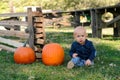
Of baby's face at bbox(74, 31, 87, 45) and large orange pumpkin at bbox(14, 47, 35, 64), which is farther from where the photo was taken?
large orange pumpkin at bbox(14, 47, 35, 64)

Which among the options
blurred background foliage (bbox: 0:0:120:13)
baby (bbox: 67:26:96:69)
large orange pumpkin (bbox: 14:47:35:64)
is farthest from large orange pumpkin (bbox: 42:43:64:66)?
blurred background foliage (bbox: 0:0:120:13)

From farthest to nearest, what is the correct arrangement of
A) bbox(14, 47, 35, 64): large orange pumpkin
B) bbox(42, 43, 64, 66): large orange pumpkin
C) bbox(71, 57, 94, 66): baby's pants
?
bbox(14, 47, 35, 64): large orange pumpkin → bbox(42, 43, 64, 66): large orange pumpkin → bbox(71, 57, 94, 66): baby's pants

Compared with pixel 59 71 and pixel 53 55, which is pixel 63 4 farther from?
pixel 59 71

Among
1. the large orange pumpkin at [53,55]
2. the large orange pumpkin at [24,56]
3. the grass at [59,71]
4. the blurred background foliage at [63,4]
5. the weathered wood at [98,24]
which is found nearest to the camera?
the grass at [59,71]

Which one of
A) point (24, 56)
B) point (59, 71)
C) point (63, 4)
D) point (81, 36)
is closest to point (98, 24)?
point (24, 56)

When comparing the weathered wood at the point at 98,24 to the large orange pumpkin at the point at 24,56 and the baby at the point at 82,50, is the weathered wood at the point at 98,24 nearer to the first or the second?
the large orange pumpkin at the point at 24,56

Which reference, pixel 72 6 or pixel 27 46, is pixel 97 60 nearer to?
pixel 27 46

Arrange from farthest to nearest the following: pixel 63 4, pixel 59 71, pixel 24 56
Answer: pixel 63 4
pixel 24 56
pixel 59 71

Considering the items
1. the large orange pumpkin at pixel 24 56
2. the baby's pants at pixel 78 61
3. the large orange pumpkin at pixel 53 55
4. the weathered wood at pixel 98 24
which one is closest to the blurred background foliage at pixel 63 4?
the weathered wood at pixel 98 24

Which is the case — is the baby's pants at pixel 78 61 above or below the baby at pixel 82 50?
below

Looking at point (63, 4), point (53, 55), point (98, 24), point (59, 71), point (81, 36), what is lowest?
→ point (63, 4)

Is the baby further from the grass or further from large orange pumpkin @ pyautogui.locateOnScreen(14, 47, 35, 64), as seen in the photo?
large orange pumpkin @ pyautogui.locateOnScreen(14, 47, 35, 64)

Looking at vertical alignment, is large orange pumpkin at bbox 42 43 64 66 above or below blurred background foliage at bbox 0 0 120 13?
above

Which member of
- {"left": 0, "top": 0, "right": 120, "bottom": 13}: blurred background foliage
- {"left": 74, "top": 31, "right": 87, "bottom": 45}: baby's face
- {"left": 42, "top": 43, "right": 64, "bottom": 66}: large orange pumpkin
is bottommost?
{"left": 0, "top": 0, "right": 120, "bottom": 13}: blurred background foliage
